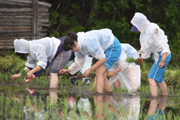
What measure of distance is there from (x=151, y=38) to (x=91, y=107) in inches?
65.4

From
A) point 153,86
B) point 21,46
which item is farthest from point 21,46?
point 153,86

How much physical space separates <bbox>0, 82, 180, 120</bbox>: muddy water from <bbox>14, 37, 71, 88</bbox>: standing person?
41cm

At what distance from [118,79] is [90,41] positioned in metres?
1.84

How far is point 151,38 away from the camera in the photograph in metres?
4.92

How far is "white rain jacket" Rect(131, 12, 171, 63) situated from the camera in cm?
489

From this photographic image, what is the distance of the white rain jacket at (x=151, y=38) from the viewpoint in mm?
4887

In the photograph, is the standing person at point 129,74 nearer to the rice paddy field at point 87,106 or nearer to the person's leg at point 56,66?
the rice paddy field at point 87,106

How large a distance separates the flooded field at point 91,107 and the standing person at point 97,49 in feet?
1.33

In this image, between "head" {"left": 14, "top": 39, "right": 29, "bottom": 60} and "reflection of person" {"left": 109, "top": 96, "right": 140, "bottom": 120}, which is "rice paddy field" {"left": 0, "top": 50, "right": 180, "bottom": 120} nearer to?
"reflection of person" {"left": 109, "top": 96, "right": 140, "bottom": 120}

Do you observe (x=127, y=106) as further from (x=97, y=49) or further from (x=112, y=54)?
(x=112, y=54)

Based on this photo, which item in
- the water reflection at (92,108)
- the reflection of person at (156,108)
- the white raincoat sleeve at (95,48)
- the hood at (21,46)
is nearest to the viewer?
the water reflection at (92,108)

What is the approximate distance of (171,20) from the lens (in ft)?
41.0

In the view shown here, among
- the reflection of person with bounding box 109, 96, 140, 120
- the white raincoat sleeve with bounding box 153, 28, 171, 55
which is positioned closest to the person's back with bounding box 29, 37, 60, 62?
the reflection of person with bounding box 109, 96, 140, 120

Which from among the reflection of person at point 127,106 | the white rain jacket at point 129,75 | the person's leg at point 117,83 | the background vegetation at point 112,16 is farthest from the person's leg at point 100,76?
the background vegetation at point 112,16
